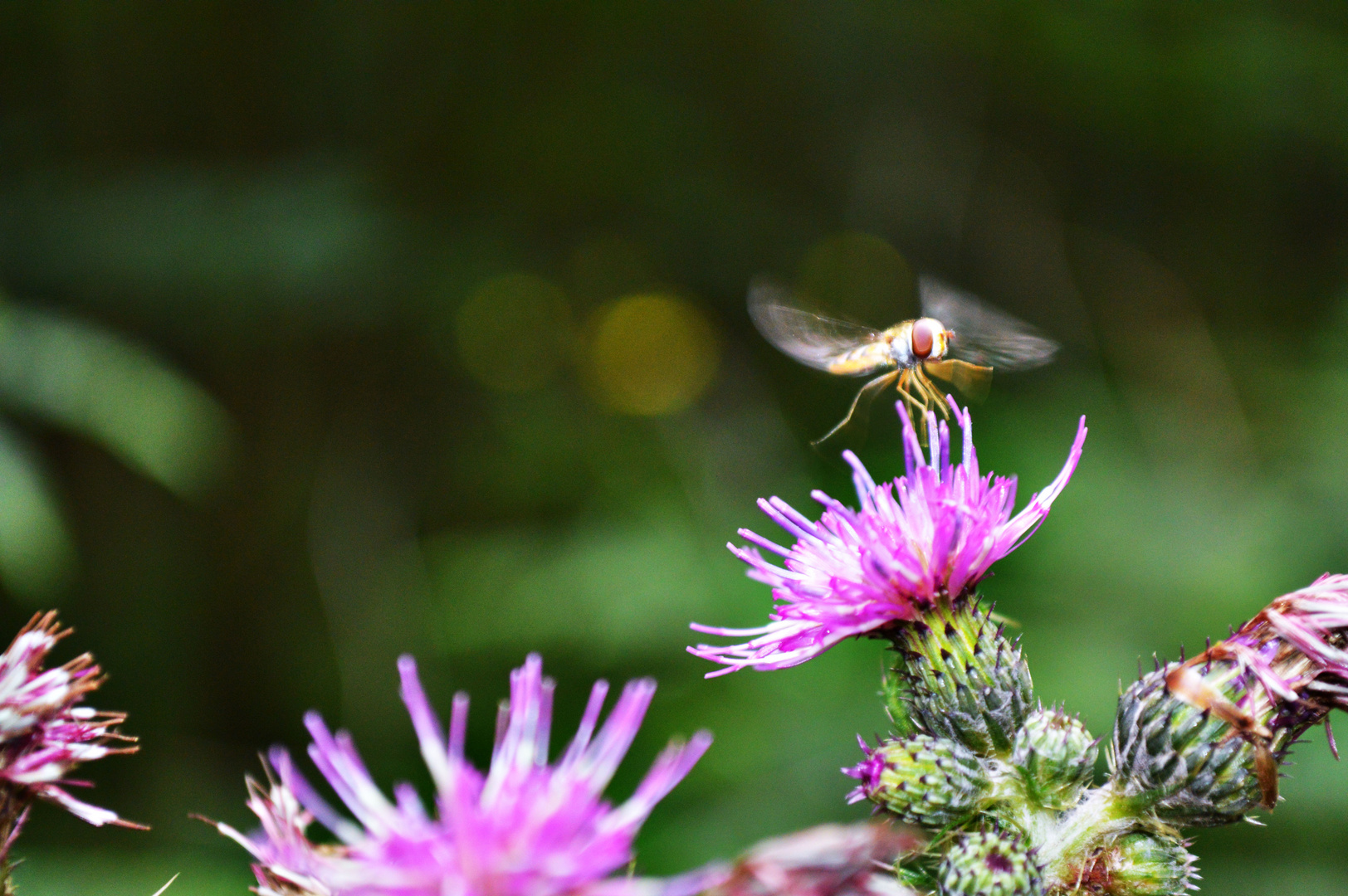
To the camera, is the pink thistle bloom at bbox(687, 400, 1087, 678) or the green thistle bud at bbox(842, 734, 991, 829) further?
the pink thistle bloom at bbox(687, 400, 1087, 678)

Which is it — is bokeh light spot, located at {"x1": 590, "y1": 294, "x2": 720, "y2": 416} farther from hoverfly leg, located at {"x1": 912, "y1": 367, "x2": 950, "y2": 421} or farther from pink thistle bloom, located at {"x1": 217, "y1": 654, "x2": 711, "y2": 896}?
pink thistle bloom, located at {"x1": 217, "y1": 654, "x2": 711, "y2": 896}

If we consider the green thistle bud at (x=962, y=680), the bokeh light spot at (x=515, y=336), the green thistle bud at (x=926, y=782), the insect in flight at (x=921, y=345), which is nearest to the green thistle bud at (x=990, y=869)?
the green thistle bud at (x=926, y=782)

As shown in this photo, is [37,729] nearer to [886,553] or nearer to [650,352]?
[886,553]

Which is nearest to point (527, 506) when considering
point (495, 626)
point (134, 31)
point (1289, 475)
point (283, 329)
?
point (495, 626)

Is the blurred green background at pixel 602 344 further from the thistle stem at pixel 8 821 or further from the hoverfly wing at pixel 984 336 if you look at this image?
the thistle stem at pixel 8 821

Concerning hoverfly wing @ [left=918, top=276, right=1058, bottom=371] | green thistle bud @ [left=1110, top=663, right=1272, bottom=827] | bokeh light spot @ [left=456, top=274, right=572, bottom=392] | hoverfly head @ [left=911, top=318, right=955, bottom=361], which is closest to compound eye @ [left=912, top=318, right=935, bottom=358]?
hoverfly head @ [left=911, top=318, right=955, bottom=361]

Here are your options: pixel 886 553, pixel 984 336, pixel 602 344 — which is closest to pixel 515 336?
pixel 602 344

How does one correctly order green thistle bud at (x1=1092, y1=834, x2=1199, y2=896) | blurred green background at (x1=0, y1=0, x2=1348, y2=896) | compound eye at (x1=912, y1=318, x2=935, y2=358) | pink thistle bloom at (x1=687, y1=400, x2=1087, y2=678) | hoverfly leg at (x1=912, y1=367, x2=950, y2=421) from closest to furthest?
green thistle bud at (x1=1092, y1=834, x2=1199, y2=896) < pink thistle bloom at (x1=687, y1=400, x2=1087, y2=678) < hoverfly leg at (x1=912, y1=367, x2=950, y2=421) < compound eye at (x1=912, y1=318, x2=935, y2=358) < blurred green background at (x1=0, y1=0, x2=1348, y2=896)
